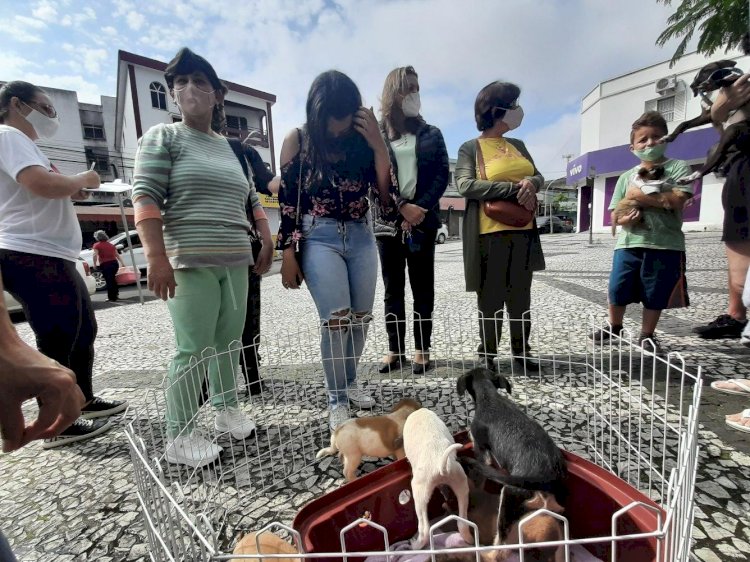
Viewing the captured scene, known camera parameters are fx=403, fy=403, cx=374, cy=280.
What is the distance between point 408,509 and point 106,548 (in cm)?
90

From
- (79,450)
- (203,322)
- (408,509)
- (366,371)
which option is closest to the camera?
(408,509)

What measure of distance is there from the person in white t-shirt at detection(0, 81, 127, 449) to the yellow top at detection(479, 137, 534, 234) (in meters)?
1.98

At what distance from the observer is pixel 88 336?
6.26 ft

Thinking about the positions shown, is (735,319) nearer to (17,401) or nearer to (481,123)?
(481,123)

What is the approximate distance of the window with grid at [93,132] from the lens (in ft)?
61.5

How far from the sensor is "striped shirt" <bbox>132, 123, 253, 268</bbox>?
1.47 metres

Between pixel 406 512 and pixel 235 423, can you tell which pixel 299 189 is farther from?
pixel 406 512

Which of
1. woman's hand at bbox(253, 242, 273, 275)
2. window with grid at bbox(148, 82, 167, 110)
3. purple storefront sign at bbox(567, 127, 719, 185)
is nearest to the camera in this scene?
woman's hand at bbox(253, 242, 273, 275)

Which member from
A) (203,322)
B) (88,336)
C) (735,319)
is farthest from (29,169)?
(735,319)

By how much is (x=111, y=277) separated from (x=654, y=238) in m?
8.07

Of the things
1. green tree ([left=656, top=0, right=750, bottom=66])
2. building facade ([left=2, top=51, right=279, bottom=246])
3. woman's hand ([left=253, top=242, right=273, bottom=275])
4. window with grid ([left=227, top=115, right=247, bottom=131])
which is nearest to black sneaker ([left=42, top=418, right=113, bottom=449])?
woman's hand ([left=253, top=242, right=273, bottom=275])

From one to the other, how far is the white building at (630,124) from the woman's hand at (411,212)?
579 inches

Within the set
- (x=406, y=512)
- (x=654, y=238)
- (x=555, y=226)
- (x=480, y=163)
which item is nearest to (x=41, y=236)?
(x=406, y=512)

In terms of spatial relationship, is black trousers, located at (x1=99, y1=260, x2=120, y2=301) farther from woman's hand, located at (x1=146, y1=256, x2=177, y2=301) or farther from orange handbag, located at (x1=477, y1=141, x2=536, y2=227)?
orange handbag, located at (x1=477, y1=141, x2=536, y2=227)
